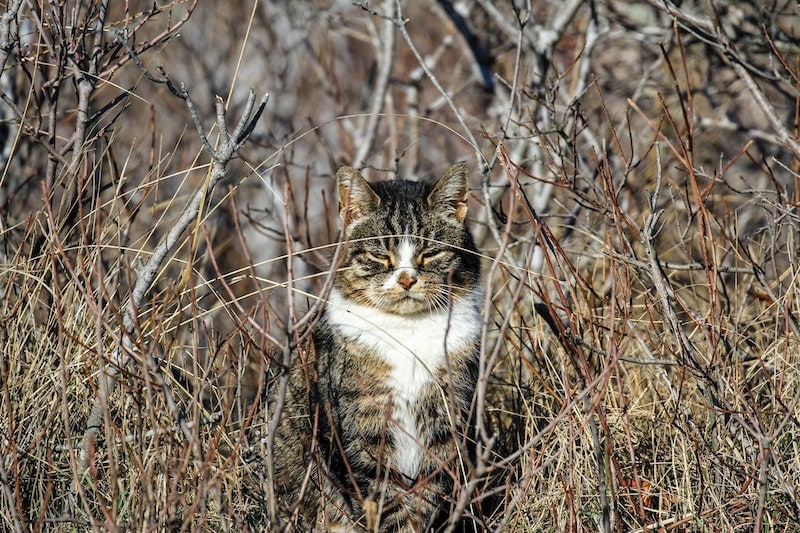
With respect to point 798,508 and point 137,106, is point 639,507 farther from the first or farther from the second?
point 137,106

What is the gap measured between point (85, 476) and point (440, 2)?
11.9 feet

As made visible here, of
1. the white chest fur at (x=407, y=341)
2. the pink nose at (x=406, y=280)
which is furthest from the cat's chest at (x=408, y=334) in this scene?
the pink nose at (x=406, y=280)

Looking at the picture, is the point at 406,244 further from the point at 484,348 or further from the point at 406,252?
the point at 484,348

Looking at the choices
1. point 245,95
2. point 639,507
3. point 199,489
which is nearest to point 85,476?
point 199,489

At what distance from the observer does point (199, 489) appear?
2537 millimetres

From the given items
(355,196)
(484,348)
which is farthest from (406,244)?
(484,348)

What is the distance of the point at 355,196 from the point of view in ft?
11.5

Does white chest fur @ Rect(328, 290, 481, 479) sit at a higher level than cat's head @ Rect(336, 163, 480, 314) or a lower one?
lower

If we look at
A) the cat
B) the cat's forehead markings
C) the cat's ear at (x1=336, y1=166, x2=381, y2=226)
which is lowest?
the cat

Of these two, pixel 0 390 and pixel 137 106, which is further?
pixel 137 106

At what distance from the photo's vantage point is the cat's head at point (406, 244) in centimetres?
331

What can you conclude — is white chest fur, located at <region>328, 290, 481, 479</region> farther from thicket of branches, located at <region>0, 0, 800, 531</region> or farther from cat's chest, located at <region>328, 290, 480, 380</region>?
thicket of branches, located at <region>0, 0, 800, 531</region>

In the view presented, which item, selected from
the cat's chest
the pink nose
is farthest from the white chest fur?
the pink nose

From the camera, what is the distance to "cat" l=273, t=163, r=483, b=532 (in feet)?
10.5
